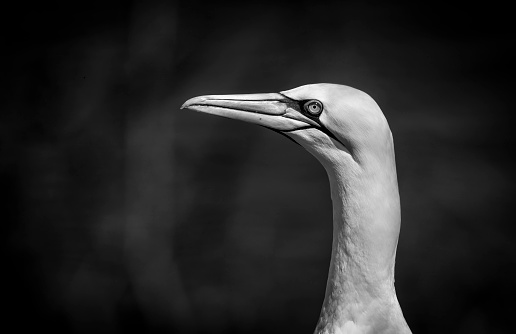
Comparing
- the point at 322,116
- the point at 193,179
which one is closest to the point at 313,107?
the point at 322,116

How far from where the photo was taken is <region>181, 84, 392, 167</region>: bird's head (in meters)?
2.06

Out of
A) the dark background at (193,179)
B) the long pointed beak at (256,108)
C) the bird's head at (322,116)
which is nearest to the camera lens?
the bird's head at (322,116)

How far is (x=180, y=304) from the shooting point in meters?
3.75

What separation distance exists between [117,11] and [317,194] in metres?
1.34

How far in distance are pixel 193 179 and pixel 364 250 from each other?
1684mm

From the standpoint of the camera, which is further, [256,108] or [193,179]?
[193,179]

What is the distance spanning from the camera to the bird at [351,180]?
2.08 metres

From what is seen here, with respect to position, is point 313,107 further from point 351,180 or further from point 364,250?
point 364,250

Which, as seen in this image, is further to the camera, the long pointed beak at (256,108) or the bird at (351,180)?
the long pointed beak at (256,108)

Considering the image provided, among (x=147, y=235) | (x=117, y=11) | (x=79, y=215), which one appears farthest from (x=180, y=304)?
(x=117, y=11)

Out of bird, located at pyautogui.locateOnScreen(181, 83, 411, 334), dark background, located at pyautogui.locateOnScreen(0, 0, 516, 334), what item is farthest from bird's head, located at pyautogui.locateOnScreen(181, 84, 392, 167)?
dark background, located at pyautogui.locateOnScreen(0, 0, 516, 334)

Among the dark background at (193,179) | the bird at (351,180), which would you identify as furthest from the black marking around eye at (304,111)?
the dark background at (193,179)

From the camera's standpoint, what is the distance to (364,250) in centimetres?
217

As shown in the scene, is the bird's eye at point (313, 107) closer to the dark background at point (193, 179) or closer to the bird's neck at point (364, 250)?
the bird's neck at point (364, 250)
